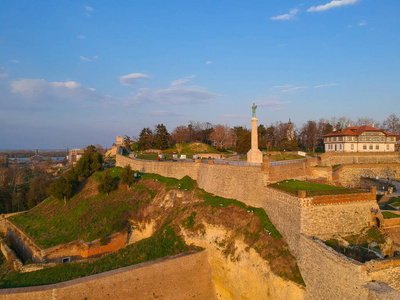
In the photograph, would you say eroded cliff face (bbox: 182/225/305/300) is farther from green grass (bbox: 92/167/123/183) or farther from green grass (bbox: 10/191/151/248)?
green grass (bbox: 92/167/123/183)

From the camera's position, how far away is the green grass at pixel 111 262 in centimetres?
1541

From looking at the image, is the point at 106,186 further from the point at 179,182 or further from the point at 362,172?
the point at 362,172

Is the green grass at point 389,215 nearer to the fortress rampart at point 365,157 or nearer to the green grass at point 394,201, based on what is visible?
the green grass at point 394,201

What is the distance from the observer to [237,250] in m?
15.8

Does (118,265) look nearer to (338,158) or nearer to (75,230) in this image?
(75,230)

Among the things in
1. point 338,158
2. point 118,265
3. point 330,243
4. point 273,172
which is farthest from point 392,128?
point 118,265

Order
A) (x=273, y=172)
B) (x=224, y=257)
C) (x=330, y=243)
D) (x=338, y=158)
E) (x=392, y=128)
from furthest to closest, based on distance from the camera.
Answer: (x=392, y=128) < (x=338, y=158) < (x=273, y=172) < (x=224, y=257) < (x=330, y=243)

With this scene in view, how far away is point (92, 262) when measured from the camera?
17.4 m

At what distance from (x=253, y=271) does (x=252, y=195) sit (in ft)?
18.1

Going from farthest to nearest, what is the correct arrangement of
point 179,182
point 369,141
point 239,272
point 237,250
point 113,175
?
1. point 369,141
2. point 113,175
3. point 179,182
4. point 237,250
5. point 239,272

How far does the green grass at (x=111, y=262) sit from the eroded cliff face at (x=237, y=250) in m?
1.10

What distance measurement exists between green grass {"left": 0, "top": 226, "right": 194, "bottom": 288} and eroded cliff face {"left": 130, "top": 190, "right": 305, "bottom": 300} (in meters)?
1.10

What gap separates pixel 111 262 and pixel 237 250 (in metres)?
8.44

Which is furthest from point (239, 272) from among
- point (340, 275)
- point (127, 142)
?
point (127, 142)
